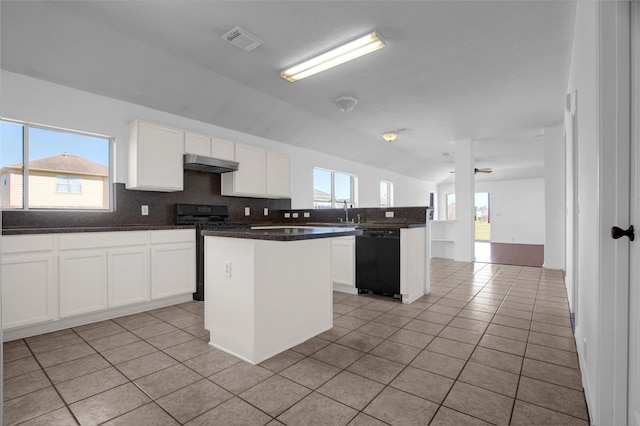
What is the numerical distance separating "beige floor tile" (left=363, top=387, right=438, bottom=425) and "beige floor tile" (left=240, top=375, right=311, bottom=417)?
1.41 ft

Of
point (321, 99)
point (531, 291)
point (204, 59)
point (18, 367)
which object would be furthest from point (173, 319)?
point (531, 291)

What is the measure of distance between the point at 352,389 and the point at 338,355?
48 centimetres

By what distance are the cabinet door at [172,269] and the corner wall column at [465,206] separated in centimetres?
550

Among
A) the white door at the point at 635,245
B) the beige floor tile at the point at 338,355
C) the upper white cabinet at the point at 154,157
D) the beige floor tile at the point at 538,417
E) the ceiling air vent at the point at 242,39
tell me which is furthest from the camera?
the upper white cabinet at the point at 154,157

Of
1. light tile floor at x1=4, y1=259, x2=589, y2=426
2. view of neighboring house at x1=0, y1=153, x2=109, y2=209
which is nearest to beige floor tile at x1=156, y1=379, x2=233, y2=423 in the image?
light tile floor at x1=4, y1=259, x2=589, y2=426

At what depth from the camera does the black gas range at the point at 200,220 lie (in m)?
4.11

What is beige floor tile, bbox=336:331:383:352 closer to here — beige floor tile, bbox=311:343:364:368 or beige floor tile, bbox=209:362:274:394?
beige floor tile, bbox=311:343:364:368

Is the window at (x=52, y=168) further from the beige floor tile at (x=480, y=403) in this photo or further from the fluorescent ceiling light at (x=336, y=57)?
the beige floor tile at (x=480, y=403)

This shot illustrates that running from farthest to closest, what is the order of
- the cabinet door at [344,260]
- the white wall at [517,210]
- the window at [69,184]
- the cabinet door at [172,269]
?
the white wall at [517,210] → the cabinet door at [344,260] → the cabinet door at [172,269] → the window at [69,184]

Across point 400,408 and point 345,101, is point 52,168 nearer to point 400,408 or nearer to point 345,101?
point 345,101

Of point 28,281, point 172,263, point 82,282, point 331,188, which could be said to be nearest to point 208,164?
point 172,263

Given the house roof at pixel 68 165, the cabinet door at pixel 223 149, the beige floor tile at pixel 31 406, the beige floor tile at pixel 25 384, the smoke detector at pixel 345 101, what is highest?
the smoke detector at pixel 345 101

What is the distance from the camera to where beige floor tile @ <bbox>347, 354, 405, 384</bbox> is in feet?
7.03

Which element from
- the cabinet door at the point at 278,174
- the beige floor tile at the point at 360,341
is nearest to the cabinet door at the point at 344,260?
the beige floor tile at the point at 360,341
